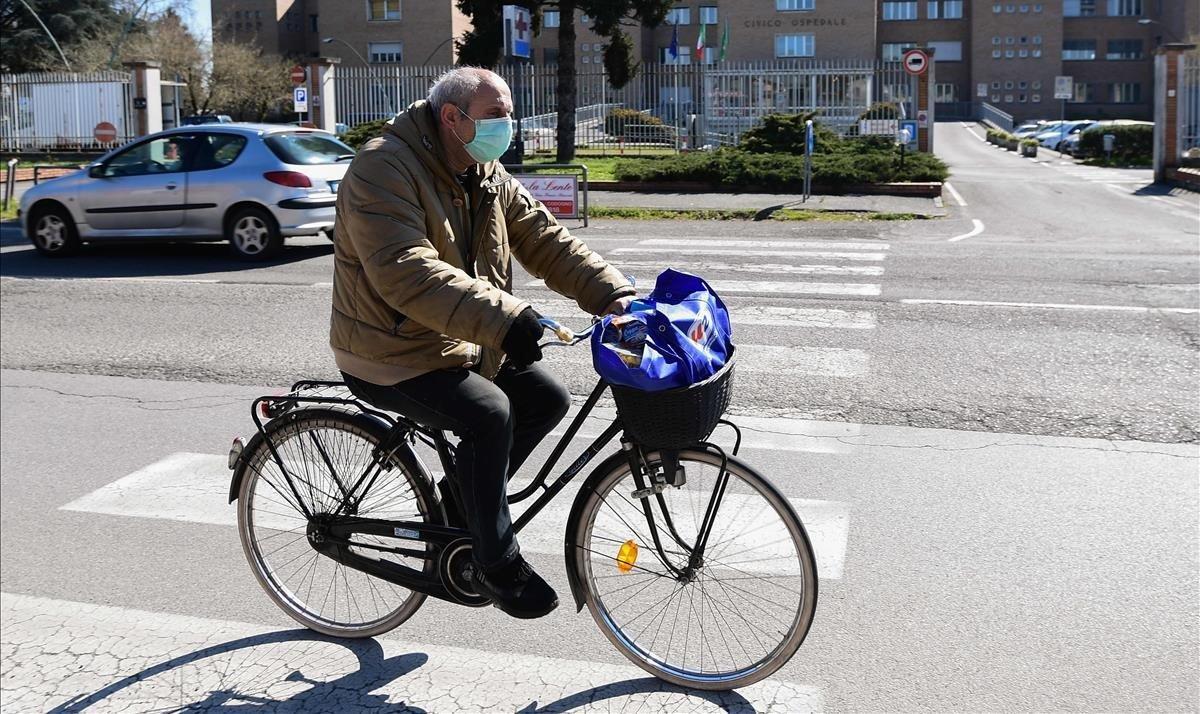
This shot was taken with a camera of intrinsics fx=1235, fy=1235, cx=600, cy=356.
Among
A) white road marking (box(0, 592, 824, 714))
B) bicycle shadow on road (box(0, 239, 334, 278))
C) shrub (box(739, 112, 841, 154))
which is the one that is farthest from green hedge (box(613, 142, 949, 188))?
white road marking (box(0, 592, 824, 714))

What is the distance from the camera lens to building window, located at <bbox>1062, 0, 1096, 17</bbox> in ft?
303

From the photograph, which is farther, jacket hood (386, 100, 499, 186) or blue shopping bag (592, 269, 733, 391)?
jacket hood (386, 100, 499, 186)

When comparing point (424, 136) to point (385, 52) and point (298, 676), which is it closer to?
point (298, 676)

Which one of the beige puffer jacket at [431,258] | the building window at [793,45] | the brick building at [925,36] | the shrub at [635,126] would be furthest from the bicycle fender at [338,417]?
the building window at [793,45]

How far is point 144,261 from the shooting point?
14.5 metres

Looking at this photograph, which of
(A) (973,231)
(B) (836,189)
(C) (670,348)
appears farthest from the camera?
(B) (836,189)

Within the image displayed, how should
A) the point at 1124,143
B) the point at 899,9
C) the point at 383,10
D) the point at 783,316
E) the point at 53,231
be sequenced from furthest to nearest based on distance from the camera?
the point at 899,9, the point at 383,10, the point at 1124,143, the point at 53,231, the point at 783,316

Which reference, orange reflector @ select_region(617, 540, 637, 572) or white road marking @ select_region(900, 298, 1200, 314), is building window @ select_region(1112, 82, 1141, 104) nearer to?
white road marking @ select_region(900, 298, 1200, 314)

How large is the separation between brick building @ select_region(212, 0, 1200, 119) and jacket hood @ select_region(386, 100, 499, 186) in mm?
71169

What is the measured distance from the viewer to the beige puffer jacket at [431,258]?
3.43m

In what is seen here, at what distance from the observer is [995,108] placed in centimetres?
8869

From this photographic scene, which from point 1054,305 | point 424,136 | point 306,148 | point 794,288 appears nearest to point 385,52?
point 306,148

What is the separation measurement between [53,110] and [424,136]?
35.9 meters

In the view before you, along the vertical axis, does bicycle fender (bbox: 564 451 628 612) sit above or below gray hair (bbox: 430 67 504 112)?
below
